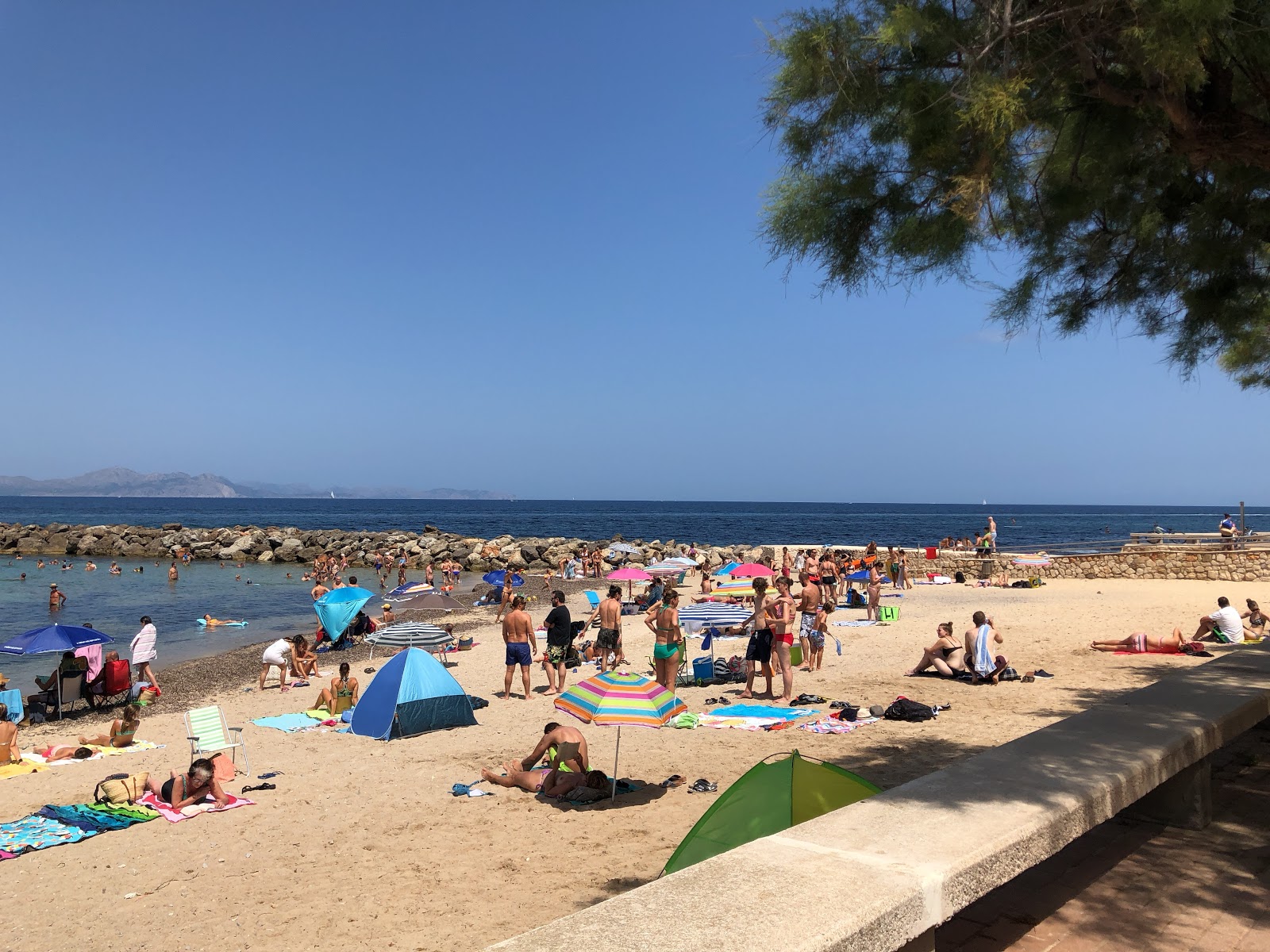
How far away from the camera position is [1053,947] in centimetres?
305

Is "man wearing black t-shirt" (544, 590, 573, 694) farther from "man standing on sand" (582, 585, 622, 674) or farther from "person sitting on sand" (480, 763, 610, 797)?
"person sitting on sand" (480, 763, 610, 797)

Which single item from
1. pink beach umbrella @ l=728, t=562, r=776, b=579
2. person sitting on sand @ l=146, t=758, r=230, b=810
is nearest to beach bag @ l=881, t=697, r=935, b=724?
person sitting on sand @ l=146, t=758, r=230, b=810

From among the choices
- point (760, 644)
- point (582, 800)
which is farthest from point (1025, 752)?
point (760, 644)

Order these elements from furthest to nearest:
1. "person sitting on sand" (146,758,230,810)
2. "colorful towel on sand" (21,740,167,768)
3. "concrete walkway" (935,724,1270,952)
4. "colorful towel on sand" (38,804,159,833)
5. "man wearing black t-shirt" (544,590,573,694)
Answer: "man wearing black t-shirt" (544,590,573,694), "colorful towel on sand" (21,740,167,768), "person sitting on sand" (146,758,230,810), "colorful towel on sand" (38,804,159,833), "concrete walkway" (935,724,1270,952)

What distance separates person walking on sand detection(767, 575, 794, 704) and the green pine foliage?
5919 mm

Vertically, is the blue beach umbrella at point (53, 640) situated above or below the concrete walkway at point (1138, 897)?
below

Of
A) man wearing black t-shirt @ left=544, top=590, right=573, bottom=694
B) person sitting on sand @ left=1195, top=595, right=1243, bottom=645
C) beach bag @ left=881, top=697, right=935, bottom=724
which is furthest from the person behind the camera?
person sitting on sand @ left=1195, top=595, right=1243, bottom=645

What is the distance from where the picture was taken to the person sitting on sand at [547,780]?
7.49 m

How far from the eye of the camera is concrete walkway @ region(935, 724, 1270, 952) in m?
3.11

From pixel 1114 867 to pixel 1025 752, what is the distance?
59 centimetres

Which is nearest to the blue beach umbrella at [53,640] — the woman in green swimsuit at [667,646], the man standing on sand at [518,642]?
the man standing on sand at [518,642]

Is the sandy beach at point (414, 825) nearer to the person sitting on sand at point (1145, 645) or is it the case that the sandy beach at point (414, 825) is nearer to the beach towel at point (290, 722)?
the beach towel at point (290, 722)

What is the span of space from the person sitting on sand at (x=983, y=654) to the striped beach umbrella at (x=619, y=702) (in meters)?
5.64

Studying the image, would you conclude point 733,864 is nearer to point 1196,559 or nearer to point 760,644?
point 760,644
